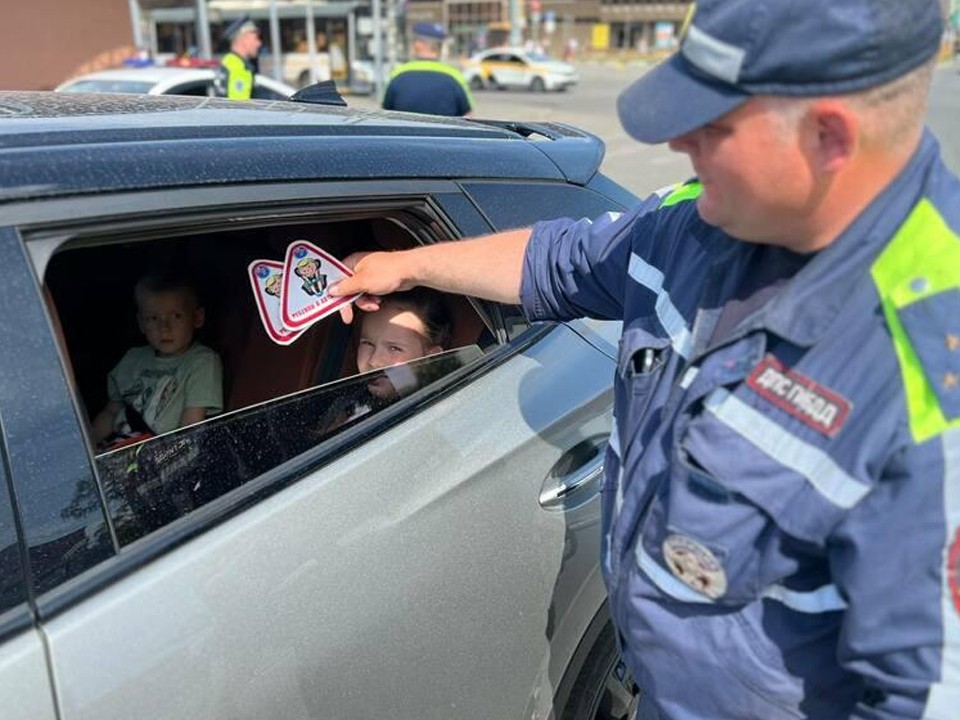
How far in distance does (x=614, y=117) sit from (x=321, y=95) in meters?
16.8

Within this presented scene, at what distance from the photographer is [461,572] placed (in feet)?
5.09

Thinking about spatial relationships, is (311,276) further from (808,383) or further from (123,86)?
(123,86)

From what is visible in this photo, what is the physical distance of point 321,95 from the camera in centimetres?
241

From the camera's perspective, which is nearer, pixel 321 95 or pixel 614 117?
pixel 321 95

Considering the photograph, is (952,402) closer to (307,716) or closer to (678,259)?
(678,259)

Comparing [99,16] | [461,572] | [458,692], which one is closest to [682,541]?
[461,572]

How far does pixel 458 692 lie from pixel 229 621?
506mm

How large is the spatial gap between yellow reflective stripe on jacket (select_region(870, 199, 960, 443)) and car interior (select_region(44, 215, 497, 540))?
2.92ft

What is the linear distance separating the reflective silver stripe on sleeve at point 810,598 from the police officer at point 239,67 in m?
6.60

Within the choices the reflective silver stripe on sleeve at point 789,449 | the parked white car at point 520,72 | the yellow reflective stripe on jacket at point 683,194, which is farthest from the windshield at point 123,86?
the parked white car at point 520,72

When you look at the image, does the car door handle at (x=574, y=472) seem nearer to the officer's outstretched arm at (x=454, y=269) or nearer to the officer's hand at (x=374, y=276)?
the officer's outstretched arm at (x=454, y=269)

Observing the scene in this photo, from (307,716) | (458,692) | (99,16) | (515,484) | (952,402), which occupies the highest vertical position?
(952,402)

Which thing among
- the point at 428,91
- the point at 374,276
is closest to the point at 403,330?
the point at 374,276

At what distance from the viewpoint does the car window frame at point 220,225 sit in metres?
1.20
